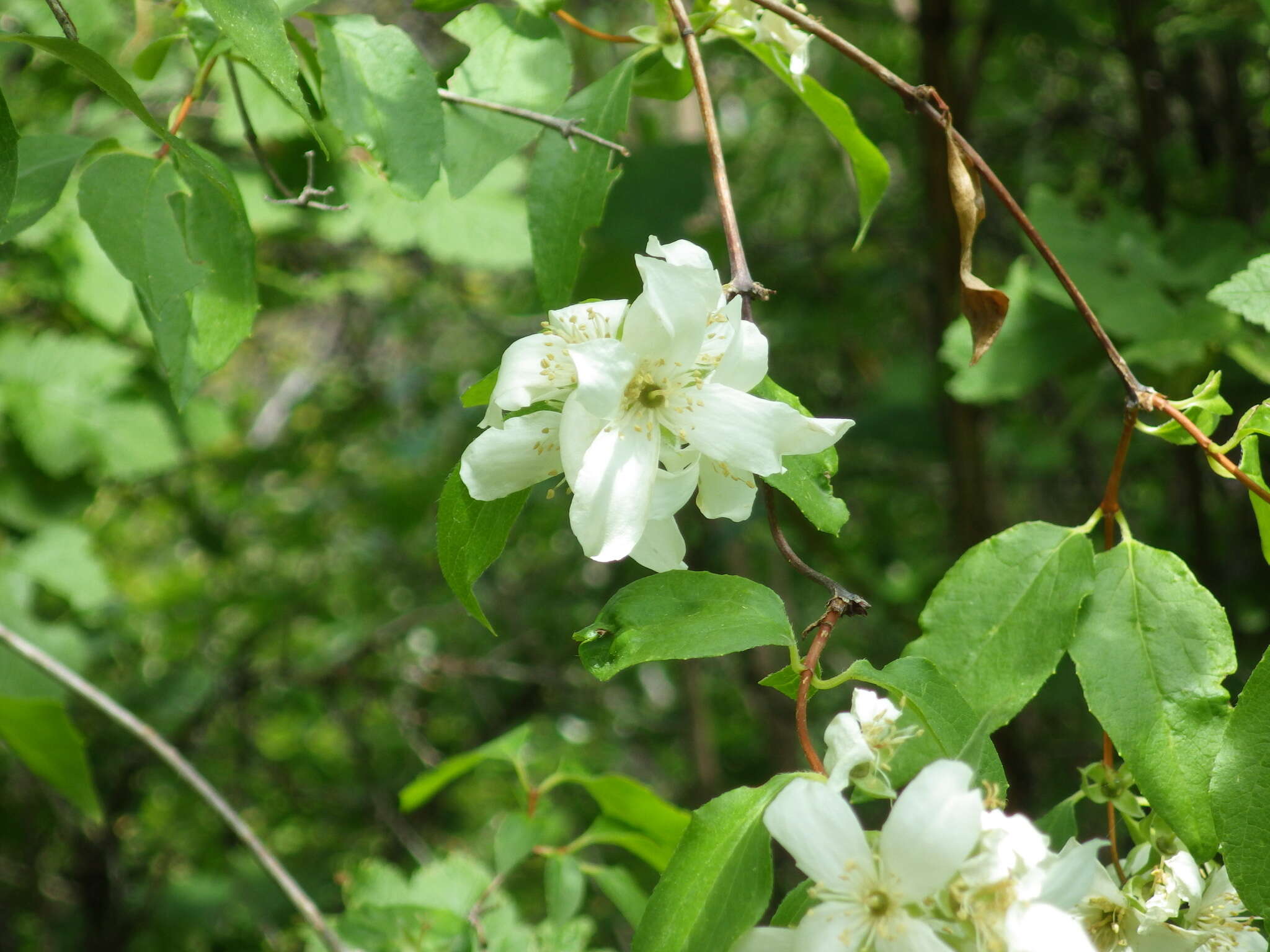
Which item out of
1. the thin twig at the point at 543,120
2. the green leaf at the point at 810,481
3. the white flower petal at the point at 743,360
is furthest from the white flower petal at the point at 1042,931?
the thin twig at the point at 543,120

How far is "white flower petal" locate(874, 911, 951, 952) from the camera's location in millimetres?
698

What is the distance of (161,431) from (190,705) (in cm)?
104

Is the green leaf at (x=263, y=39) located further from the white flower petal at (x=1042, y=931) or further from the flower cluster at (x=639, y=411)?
the white flower petal at (x=1042, y=931)

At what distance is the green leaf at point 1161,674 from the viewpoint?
882 mm

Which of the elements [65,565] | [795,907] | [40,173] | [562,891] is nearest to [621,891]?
[562,891]

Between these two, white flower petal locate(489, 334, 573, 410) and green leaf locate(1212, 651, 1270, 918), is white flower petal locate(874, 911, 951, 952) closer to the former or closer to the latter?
green leaf locate(1212, 651, 1270, 918)

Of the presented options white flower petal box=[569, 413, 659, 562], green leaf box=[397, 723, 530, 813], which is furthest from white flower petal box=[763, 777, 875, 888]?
green leaf box=[397, 723, 530, 813]

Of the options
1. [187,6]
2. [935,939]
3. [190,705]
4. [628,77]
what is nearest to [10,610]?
[190,705]

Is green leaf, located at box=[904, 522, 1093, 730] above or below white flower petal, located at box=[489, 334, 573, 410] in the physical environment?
below

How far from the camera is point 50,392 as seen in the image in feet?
7.64

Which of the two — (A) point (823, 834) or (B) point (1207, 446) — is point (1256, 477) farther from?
(A) point (823, 834)

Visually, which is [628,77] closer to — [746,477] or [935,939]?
[746,477]

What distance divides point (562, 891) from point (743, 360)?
0.94 m

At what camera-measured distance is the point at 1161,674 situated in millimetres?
911
